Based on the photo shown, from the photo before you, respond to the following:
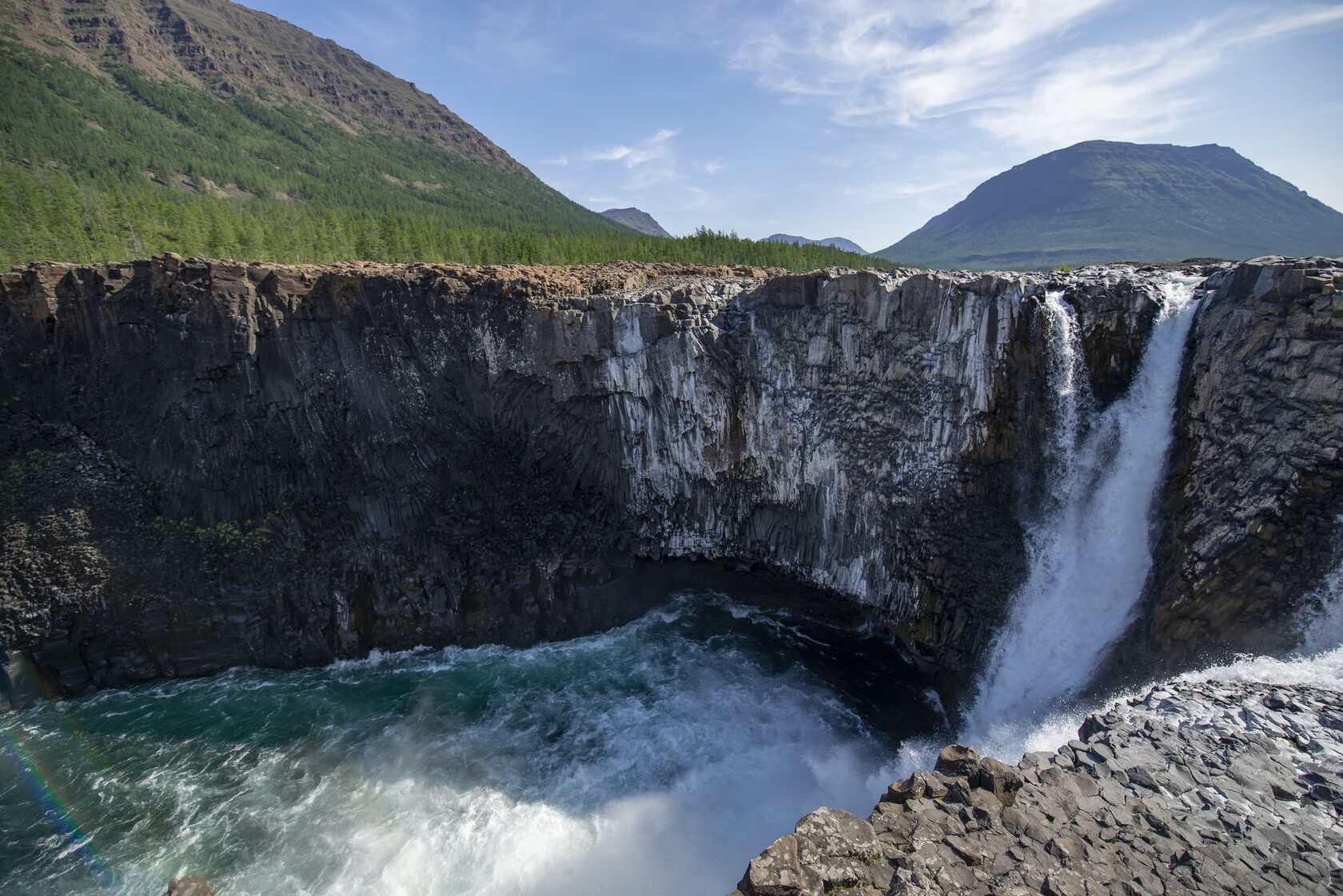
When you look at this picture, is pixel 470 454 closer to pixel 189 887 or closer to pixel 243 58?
pixel 189 887

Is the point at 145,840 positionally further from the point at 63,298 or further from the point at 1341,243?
the point at 1341,243

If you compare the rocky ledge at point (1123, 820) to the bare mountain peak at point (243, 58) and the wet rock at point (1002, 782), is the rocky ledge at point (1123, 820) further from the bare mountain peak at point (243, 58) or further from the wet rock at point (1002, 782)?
the bare mountain peak at point (243, 58)

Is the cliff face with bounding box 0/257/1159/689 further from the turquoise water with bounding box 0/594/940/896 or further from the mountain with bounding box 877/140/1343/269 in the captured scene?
the mountain with bounding box 877/140/1343/269

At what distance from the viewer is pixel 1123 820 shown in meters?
11.1

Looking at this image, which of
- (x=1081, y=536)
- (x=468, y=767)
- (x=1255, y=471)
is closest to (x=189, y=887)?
(x=468, y=767)

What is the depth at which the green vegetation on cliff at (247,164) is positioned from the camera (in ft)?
133

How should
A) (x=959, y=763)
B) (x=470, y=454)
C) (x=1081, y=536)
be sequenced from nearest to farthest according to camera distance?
(x=959, y=763) < (x=1081, y=536) < (x=470, y=454)

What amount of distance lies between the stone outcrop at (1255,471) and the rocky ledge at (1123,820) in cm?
312

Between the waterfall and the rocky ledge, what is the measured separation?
5.28m

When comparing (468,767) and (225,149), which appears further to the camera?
(225,149)

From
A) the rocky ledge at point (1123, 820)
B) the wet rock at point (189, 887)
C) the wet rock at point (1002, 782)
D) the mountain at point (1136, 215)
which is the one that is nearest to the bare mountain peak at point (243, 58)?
the mountain at point (1136, 215)

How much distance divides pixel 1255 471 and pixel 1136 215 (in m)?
169

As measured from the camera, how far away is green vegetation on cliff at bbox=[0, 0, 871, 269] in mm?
40656

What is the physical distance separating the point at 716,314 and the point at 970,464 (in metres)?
11.7
